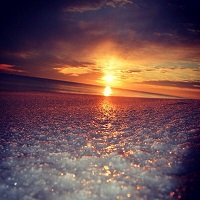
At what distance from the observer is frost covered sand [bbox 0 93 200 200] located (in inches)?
52.9

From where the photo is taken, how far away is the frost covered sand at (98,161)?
4.41 ft

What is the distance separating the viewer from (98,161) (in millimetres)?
1748

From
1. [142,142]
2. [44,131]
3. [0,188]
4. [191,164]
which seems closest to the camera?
[0,188]

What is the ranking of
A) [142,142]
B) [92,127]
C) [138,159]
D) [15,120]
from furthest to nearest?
[15,120], [92,127], [142,142], [138,159]

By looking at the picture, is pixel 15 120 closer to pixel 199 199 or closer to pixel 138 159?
pixel 138 159

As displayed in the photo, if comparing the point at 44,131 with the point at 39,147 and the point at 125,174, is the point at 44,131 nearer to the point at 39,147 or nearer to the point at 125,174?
the point at 39,147

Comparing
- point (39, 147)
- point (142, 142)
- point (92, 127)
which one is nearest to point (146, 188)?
point (142, 142)

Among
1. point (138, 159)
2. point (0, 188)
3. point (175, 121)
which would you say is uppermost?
point (175, 121)

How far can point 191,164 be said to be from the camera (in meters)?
1.67

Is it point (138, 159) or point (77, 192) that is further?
point (138, 159)

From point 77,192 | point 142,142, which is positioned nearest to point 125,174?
point 77,192

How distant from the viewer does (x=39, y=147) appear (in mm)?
2057

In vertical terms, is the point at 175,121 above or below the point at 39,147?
above

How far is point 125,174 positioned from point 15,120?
216 centimetres
